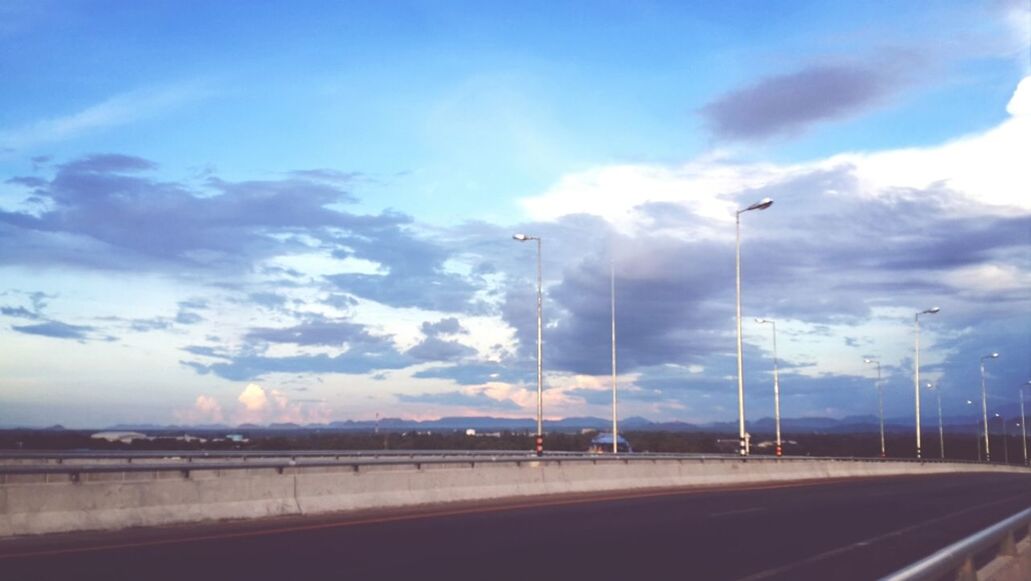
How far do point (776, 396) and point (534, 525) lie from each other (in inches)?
2264

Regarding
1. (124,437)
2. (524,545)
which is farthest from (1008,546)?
(124,437)

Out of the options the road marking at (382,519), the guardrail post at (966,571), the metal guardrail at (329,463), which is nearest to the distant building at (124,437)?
the metal guardrail at (329,463)

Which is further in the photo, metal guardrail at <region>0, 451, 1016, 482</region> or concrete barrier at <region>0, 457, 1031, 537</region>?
metal guardrail at <region>0, 451, 1016, 482</region>

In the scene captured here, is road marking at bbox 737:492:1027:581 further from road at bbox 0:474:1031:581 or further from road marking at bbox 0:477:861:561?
road marking at bbox 0:477:861:561

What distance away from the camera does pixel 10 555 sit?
13.4m

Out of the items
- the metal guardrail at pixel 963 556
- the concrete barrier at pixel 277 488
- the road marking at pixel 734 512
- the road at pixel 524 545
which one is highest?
the metal guardrail at pixel 963 556

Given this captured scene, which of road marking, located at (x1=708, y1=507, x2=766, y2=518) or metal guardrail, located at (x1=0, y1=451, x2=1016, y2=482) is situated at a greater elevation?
metal guardrail, located at (x1=0, y1=451, x2=1016, y2=482)

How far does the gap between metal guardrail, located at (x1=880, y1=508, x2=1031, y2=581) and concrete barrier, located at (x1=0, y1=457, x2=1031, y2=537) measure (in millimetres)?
12650

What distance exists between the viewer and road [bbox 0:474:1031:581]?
1287 centimetres

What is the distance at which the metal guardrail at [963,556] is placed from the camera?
20.7 ft

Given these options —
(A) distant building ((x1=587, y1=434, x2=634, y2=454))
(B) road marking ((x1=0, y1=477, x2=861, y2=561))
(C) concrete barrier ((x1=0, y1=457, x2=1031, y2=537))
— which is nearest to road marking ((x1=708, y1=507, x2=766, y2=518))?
(B) road marking ((x1=0, y1=477, x2=861, y2=561))

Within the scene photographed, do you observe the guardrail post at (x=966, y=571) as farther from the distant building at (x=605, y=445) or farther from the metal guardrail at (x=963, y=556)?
the distant building at (x=605, y=445)

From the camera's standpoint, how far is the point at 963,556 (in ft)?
24.9

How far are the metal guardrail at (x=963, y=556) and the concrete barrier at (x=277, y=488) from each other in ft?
41.5
